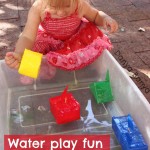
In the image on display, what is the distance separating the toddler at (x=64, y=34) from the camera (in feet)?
3.70

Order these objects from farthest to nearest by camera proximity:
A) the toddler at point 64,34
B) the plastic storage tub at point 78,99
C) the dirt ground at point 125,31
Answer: the dirt ground at point 125,31
the toddler at point 64,34
the plastic storage tub at point 78,99

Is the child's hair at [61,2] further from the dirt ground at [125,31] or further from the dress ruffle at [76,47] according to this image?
the dirt ground at [125,31]

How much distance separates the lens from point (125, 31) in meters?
1.71

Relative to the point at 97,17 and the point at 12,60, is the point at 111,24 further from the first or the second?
the point at 12,60

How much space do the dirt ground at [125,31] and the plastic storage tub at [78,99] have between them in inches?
6.8

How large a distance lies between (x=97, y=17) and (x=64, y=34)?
5.7 inches

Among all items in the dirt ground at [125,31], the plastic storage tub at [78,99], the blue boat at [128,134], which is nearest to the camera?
the blue boat at [128,134]

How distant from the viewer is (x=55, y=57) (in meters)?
1.14

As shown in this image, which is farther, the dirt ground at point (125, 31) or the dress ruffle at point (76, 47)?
the dirt ground at point (125, 31)

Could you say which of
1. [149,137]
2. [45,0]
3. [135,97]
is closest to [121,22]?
[45,0]

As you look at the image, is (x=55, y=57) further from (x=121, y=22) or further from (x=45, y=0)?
(x=121, y=22)

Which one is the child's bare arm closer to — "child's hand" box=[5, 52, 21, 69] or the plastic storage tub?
the plastic storage tub

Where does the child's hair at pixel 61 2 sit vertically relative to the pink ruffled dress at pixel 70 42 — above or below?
above

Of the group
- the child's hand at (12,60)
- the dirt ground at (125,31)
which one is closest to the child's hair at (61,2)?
the child's hand at (12,60)
